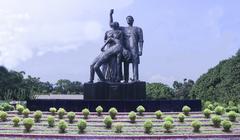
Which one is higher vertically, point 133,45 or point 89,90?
point 133,45

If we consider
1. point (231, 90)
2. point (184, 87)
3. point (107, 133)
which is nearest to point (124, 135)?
point (107, 133)

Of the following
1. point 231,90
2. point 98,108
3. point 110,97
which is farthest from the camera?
point 231,90

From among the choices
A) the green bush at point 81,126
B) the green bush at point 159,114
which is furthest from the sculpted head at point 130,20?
the green bush at point 81,126

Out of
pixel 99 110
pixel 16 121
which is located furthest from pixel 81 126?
pixel 99 110

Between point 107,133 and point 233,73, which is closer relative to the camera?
point 107,133

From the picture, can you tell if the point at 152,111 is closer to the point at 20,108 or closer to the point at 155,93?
the point at 20,108

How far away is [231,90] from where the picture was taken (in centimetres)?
4100

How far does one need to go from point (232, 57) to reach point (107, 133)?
102 feet

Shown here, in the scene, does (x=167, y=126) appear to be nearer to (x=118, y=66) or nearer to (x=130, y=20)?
(x=118, y=66)

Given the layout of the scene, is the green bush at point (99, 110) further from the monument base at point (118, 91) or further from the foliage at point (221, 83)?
the foliage at point (221, 83)

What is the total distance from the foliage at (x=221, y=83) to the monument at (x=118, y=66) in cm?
1742

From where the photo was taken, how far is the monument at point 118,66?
2180 centimetres

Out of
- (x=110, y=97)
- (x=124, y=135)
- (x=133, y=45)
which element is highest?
(x=133, y=45)

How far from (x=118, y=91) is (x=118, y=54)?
68.2 inches
